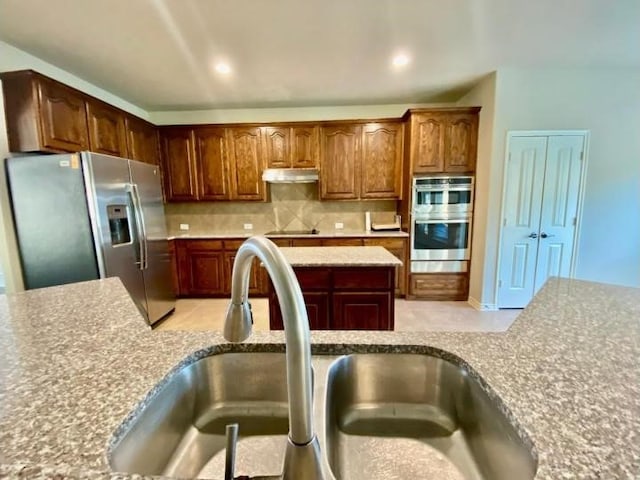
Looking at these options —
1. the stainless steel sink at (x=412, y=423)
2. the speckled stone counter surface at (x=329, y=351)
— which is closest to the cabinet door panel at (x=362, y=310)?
the speckled stone counter surface at (x=329, y=351)

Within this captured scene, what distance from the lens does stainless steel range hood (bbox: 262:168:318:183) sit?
3926 millimetres

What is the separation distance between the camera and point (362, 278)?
2.20m

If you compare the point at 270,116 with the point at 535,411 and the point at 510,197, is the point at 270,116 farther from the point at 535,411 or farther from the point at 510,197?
the point at 535,411

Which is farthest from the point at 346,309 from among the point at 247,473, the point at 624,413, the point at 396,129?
the point at 396,129

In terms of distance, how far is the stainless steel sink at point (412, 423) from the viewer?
25.7 inches

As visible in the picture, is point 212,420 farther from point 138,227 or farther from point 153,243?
point 153,243

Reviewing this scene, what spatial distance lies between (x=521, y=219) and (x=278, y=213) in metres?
3.17

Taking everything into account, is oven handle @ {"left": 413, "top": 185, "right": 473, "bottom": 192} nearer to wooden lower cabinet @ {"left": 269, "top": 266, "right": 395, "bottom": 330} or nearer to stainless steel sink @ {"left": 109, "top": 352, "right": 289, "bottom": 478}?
wooden lower cabinet @ {"left": 269, "top": 266, "right": 395, "bottom": 330}

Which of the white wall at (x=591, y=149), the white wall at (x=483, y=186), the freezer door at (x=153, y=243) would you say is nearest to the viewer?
the freezer door at (x=153, y=243)

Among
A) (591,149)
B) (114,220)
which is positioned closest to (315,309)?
(114,220)

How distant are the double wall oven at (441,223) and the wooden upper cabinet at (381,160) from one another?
445 mm

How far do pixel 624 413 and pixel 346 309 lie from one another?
1.76 meters

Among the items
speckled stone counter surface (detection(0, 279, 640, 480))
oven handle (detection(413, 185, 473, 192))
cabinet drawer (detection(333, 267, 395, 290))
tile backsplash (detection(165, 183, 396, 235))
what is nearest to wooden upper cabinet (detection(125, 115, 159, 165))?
tile backsplash (detection(165, 183, 396, 235))

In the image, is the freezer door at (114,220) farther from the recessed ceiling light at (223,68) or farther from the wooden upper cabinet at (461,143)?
the wooden upper cabinet at (461,143)
